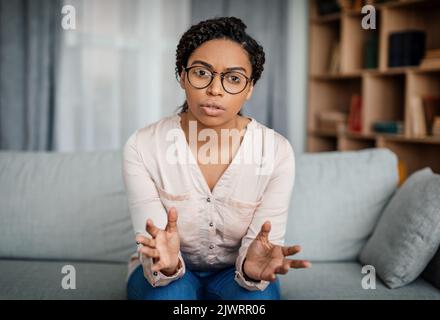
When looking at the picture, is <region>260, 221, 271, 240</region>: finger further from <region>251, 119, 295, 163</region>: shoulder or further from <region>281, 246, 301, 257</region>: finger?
<region>251, 119, 295, 163</region>: shoulder

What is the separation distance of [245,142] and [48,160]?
0.98m

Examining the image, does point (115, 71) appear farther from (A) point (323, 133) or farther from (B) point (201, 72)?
(B) point (201, 72)

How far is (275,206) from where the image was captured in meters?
1.11

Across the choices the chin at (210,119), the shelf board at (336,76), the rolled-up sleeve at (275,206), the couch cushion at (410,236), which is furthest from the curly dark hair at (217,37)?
the shelf board at (336,76)

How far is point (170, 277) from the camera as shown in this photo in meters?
1.06

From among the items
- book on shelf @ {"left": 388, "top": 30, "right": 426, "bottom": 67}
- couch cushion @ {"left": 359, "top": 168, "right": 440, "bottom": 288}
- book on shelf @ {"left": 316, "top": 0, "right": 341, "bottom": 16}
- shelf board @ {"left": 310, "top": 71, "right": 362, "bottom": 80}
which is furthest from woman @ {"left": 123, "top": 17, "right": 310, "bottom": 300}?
book on shelf @ {"left": 316, "top": 0, "right": 341, "bottom": 16}

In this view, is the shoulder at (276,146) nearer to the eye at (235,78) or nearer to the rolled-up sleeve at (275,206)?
the rolled-up sleeve at (275,206)

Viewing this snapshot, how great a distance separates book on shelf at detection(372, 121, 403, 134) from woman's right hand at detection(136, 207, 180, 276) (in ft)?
7.19

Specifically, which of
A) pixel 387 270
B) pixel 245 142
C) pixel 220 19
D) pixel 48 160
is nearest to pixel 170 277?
pixel 245 142

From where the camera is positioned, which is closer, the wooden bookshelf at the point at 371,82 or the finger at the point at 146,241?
the finger at the point at 146,241

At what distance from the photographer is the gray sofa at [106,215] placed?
1.68 metres

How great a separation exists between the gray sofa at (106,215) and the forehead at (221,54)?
0.84 meters

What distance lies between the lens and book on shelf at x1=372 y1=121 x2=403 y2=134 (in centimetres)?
287

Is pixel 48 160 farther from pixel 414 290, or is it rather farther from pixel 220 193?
pixel 414 290
